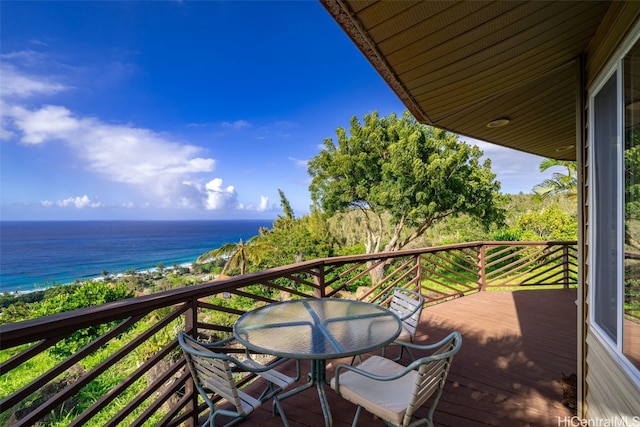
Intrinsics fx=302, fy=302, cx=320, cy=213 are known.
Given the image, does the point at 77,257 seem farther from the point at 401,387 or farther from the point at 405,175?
the point at 401,387

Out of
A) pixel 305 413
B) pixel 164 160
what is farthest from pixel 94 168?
pixel 305 413

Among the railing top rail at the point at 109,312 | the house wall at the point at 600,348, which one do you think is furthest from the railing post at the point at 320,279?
the house wall at the point at 600,348

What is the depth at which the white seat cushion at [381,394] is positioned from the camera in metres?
1.57

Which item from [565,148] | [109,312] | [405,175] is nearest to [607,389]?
[109,312]

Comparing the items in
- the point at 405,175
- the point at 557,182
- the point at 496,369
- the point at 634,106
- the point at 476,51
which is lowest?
the point at 496,369

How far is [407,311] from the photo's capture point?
265cm

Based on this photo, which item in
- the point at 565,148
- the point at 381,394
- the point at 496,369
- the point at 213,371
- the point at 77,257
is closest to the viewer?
the point at 213,371

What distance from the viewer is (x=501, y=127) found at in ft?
10.1

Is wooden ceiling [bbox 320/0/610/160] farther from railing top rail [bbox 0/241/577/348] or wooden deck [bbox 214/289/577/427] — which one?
wooden deck [bbox 214/289/577/427]

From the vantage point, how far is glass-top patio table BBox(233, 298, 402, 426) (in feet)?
5.68

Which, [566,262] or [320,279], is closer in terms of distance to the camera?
[320,279]

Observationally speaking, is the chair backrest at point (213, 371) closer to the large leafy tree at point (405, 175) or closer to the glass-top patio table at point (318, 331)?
the glass-top patio table at point (318, 331)

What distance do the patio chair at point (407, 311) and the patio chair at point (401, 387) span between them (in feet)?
1.59

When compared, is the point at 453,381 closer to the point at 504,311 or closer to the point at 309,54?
the point at 504,311
